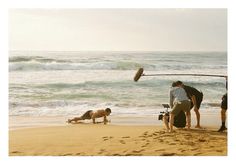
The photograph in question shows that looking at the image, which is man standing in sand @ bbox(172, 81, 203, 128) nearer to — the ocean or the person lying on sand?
the ocean

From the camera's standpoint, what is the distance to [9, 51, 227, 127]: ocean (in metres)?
4.41

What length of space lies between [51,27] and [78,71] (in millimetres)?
444

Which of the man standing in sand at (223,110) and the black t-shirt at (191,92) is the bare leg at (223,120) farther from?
the black t-shirt at (191,92)

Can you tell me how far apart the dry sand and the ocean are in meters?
0.15

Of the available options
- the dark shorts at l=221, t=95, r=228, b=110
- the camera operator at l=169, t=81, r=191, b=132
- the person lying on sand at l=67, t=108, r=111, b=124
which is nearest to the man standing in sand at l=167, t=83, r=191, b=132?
the camera operator at l=169, t=81, r=191, b=132

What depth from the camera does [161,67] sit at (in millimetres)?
4484

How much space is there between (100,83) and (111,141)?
51 cm

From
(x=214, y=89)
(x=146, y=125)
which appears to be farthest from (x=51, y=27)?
(x=214, y=89)

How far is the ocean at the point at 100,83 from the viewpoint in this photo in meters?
4.41

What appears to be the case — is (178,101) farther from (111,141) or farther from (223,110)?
(111,141)

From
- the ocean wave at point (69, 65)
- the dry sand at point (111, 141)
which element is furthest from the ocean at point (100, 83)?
the dry sand at point (111, 141)

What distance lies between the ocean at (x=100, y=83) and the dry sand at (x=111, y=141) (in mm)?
147

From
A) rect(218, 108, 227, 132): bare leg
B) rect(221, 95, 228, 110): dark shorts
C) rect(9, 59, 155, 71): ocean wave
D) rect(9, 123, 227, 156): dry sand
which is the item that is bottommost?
rect(9, 123, 227, 156): dry sand
